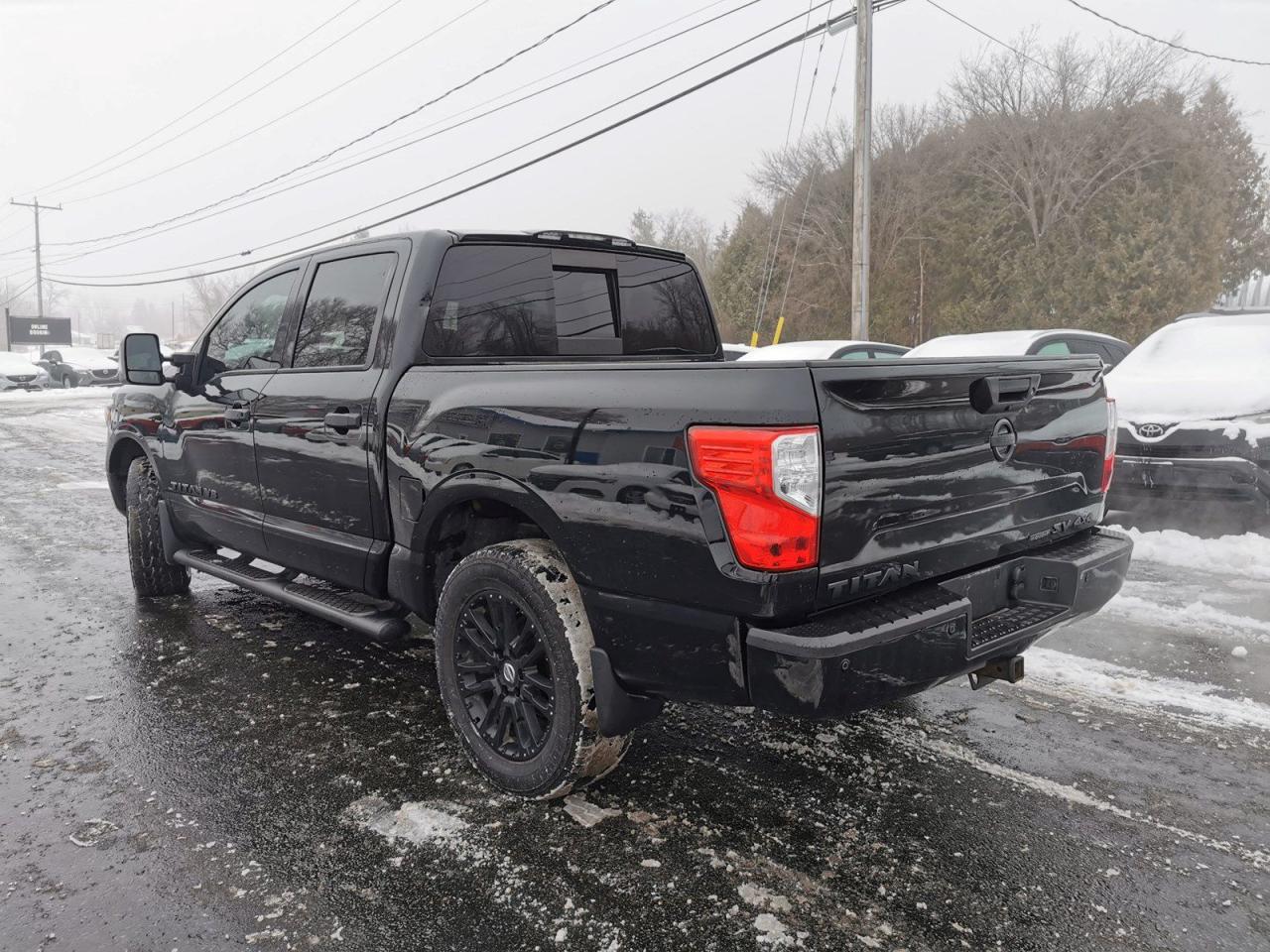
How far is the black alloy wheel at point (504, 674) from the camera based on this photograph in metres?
2.81

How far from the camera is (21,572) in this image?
19.5 ft

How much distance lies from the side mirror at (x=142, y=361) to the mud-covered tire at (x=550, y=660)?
2.64 m

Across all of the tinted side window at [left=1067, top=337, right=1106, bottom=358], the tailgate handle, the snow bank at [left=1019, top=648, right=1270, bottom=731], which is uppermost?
the tinted side window at [left=1067, top=337, right=1106, bottom=358]

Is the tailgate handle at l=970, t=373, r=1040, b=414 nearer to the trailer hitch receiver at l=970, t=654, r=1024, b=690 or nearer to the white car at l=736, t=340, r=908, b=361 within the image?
the trailer hitch receiver at l=970, t=654, r=1024, b=690

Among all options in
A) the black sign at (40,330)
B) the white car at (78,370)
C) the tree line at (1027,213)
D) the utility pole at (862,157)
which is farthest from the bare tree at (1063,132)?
the black sign at (40,330)

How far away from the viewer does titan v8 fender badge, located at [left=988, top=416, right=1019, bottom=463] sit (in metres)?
2.71

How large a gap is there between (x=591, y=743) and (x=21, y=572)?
520 cm

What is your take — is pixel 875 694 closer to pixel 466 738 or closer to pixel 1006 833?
pixel 1006 833

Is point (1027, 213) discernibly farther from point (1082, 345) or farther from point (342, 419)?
point (342, 419)

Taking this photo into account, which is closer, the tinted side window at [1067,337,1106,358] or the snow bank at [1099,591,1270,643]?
the snow bank at [1099,591,1270,643]

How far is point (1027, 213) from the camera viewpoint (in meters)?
28.4

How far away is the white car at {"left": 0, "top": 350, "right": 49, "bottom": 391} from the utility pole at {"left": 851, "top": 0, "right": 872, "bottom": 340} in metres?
31.5

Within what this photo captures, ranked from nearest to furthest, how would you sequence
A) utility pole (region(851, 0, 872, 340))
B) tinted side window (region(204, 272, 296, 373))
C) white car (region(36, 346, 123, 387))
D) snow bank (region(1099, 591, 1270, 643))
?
tinted side window (region(204, 272, 296, 373)) → snow bank (region(1099, 591, 1270, 643)) → utility pole (region(851, 0, 872, 340)) → white car (region(36, 346, 123, 387))

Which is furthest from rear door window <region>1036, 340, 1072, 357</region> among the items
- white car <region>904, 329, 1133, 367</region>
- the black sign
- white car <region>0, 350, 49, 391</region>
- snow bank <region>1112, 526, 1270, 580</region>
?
the black sign
